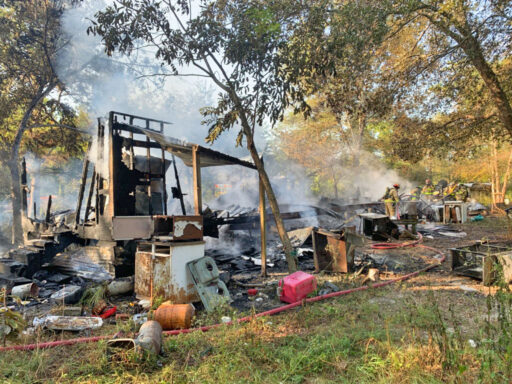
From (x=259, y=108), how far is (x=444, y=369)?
5499 mm

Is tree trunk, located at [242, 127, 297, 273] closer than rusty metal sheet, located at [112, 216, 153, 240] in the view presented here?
No

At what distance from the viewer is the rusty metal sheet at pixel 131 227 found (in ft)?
20.3

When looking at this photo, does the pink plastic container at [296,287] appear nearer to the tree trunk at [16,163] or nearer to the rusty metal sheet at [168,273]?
the rusty metal sheet at [168,273]

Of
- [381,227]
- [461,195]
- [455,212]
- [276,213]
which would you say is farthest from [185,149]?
[461,195]

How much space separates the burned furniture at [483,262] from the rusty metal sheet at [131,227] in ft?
19.6

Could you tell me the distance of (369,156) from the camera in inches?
1187

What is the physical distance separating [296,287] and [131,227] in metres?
3.57

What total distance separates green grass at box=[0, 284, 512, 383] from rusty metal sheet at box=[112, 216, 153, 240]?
2.93 meters

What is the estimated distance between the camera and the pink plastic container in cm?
491

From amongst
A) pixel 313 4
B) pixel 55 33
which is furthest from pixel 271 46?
pixel 55 33

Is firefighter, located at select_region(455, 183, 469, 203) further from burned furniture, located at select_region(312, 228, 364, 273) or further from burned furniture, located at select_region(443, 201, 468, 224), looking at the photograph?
burned furniture, located at select_region(312, 228, 364, 273)

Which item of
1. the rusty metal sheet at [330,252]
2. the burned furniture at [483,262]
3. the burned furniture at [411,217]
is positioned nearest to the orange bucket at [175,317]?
the rusty metal sheet at [330,252]

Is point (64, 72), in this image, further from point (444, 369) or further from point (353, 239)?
point (444, 369)

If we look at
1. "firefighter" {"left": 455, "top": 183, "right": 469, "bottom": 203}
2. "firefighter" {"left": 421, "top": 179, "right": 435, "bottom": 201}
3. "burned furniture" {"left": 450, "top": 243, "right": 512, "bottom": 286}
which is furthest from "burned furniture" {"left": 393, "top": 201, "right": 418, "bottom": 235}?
"firefighter" {"left": 421, "top": 179, "right": 435, "bottom": 201}
